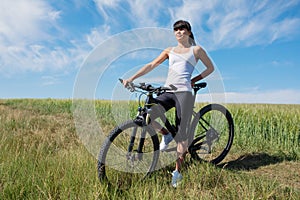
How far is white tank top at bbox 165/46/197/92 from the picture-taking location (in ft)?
12.2

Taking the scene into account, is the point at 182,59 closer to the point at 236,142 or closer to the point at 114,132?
the point at 114,132

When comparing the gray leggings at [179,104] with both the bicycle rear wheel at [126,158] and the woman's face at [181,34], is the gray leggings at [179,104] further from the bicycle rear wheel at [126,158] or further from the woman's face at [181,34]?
the woman's face at [181,34]

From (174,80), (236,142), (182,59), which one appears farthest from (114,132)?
(236,142)

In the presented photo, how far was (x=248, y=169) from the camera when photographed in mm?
4582

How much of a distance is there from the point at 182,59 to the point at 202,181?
66.8 inches

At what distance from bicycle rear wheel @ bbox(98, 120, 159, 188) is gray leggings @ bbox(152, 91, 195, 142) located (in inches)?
17.5

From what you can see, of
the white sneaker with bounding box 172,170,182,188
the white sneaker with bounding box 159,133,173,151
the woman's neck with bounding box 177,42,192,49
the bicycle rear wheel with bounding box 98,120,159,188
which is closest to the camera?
the bicycle rear wheel with bounding box 98,120,159,188

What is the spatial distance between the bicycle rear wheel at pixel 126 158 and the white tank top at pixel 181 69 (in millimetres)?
768

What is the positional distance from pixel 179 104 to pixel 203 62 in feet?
2.64

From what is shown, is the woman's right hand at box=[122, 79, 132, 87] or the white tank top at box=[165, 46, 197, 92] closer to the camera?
the woman's right hand at box=[122, 79, 132, 87]

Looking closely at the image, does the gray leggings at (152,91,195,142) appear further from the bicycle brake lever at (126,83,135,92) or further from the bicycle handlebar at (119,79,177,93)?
the bicycle brake lever at (126,83,135,92)

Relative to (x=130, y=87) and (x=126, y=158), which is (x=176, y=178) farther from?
(x=130, y=87)

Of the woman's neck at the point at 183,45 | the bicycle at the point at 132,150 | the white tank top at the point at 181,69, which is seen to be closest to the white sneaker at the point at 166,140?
the bicycle at the point at 132,150

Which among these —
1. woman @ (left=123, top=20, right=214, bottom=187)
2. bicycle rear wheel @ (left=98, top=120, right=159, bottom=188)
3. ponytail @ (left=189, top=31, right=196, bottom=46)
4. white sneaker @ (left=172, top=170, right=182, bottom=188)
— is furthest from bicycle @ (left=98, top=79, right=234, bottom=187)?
ponytail @ (left=189, top=31, right=196, bottom=46)
